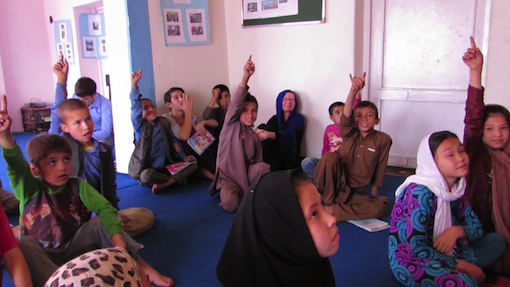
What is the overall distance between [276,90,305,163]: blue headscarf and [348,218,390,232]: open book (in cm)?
149

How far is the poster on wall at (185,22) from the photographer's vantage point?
4309 millimetres

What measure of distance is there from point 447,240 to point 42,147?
2005mm

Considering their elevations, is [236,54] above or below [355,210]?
above

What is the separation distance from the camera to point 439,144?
191cm

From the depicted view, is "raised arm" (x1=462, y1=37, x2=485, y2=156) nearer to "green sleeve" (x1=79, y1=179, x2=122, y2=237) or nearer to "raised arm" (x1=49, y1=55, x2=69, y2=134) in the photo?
"green sleeve" (x1=79, y1=179, x2=122, y2=237)

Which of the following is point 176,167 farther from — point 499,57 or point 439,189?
point 499,57

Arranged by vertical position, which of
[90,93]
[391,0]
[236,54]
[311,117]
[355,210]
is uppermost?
[391,0]

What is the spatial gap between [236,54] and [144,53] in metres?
1.27

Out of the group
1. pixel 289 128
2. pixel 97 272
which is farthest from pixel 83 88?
pixel 97 272

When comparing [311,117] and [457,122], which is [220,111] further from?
[457,122]

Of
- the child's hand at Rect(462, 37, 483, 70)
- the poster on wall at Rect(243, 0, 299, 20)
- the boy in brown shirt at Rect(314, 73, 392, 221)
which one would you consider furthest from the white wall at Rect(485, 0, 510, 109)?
the poster on wall at Rect(243, 0, 299, 20)

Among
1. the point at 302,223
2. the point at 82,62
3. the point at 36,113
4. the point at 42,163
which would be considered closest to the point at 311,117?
the point at 42,163

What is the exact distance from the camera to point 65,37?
22.4ft

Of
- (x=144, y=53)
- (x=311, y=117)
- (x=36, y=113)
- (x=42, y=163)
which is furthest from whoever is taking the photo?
(x=36, y=113)
